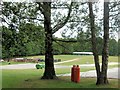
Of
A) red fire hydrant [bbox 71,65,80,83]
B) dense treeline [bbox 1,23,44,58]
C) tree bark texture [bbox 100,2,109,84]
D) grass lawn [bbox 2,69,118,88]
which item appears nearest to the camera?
dense treeline [bbox 1,23,44,58]

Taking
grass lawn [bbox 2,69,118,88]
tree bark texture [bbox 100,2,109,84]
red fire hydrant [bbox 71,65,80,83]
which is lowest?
grass lawn [bbox 2,69,118,88]

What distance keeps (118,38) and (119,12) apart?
137cm

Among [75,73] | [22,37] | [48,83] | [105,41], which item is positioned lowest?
[48,83]

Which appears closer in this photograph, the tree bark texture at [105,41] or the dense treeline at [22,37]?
the dense treeline at [22,37]

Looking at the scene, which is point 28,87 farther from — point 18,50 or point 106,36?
point 106,36

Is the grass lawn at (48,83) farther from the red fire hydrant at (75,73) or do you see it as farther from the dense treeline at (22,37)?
the dense treeline at (22,37)

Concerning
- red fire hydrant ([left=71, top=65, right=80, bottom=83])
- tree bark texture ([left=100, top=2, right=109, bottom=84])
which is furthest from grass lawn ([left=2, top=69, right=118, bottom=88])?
tree bark texture ([left=100, top=2, right=109, bottom=84])

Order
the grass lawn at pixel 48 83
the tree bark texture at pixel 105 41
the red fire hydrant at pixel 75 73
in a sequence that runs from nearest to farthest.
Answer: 1. the grass lawn at pixel 48 83
2. the tree bark texture at pixel 105 41
3. the red fire hydrant at pixel 75 73

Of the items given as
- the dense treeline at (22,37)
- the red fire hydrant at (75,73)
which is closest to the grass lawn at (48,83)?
the red fire hydrant at (75,73)

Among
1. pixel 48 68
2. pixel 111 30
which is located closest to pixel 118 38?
pixel 111 30

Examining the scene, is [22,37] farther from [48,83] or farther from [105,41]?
[105,41]

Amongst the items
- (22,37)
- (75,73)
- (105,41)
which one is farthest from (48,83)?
(22,37)

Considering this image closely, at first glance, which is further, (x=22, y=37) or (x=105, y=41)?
(x=105, y=41)

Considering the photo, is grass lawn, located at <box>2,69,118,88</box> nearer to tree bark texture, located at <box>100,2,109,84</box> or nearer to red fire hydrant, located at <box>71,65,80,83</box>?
red fire hydrant, located at <box>71,65,80,83</box>
